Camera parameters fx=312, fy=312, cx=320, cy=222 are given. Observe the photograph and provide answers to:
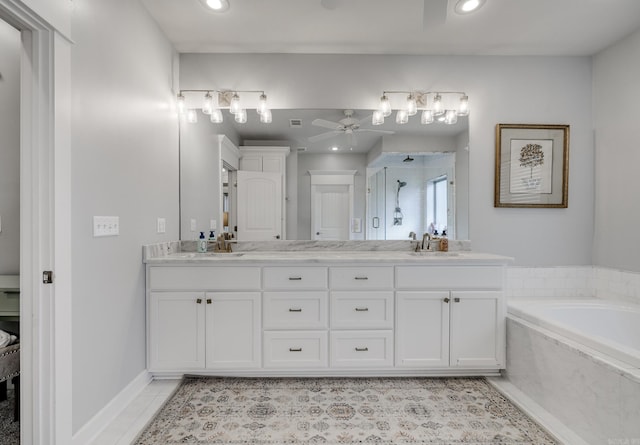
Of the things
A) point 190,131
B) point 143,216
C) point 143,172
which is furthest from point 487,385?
point 190,131

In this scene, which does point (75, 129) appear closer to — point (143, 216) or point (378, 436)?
point (143, 216)

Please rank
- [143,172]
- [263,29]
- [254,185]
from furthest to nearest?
[254,185] → [263,29] → [143,172]

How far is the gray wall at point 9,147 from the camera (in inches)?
68.9

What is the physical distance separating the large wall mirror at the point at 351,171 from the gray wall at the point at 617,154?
1111 mm

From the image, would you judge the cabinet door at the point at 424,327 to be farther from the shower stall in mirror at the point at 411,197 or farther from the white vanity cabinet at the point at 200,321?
the white vanity cabinet at the point at 200,321

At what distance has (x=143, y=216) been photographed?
6.95 feet

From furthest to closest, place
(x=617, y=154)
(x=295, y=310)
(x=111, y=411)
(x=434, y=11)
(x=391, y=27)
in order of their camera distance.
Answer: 1. (x=617, y=154)
2. (x=391, y=27)
3. (x=295, y=310)
4. (x=111, y=411)
5. (x=434, y=11)

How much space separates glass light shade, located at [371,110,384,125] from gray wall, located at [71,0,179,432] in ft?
5.48

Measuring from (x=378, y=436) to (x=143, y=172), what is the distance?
2.15 meters

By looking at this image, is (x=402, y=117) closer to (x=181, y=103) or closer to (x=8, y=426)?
(x=181, y=103)

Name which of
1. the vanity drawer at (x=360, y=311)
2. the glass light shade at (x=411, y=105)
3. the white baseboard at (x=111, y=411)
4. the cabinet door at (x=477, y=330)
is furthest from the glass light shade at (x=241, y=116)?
the cabinet door at (x=477, y=330)

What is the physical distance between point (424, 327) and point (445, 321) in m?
0.15

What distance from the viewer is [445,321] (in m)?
2.19

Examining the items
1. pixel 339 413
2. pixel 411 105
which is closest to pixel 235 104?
pixel 411 105
